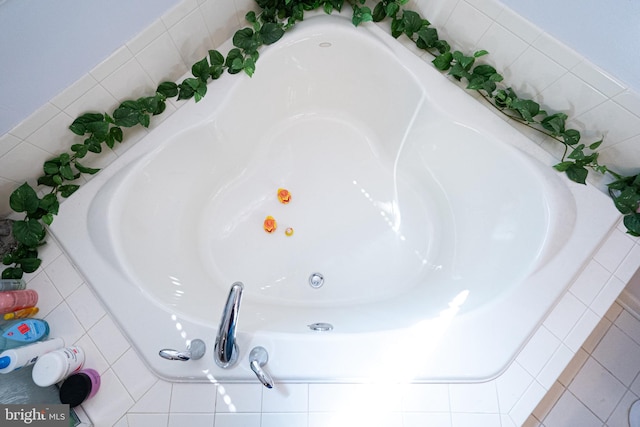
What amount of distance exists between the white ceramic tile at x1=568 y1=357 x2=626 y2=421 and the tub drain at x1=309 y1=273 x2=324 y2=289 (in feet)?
3.59

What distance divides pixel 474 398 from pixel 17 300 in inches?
47.9

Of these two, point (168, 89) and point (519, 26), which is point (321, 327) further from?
point (519, 26)

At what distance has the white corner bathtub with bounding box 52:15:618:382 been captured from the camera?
39.5 inches

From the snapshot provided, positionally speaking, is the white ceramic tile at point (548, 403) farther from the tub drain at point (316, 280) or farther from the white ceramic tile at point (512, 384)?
the tub drain at point (316, 280)

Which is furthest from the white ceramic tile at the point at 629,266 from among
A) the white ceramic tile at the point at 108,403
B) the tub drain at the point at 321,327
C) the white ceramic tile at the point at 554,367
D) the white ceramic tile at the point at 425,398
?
the white ceramic tile at the point at 108,403

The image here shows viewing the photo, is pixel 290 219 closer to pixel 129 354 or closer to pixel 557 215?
pixel 129 354

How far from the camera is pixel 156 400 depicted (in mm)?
955

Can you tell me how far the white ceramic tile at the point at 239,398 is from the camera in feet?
3.11

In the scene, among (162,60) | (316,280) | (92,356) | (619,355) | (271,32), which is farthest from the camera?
(619,355)

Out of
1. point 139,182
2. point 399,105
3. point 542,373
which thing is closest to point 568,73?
point 399,105

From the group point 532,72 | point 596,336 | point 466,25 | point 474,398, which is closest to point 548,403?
point 596,336

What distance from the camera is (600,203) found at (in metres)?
1.14

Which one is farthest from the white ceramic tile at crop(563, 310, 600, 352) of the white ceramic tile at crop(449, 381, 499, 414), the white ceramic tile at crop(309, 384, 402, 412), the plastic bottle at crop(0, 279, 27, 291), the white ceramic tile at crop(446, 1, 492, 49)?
the plastic bottle at crop(0, 279, 27, 291)

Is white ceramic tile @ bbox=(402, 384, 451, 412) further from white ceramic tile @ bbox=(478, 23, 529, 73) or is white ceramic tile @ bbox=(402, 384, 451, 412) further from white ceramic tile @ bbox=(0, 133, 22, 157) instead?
white ceramic tile @ bbox=(0, 133, 22, 157)
